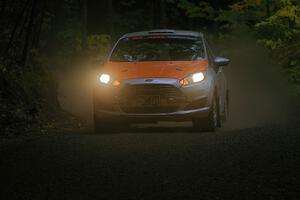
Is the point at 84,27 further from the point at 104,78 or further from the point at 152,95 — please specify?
the point at 152,95

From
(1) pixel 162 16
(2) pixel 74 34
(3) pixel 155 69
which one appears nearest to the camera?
(3) pixel 155 69

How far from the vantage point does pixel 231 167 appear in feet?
34.5

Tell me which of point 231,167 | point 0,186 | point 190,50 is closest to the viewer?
point 0,186

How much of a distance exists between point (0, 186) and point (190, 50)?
300 inches

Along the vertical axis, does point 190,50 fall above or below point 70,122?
above

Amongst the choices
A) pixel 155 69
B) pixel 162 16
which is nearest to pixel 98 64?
pixel 155 69

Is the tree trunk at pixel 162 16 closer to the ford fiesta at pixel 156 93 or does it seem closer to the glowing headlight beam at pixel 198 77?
the ford fiesta at pixel 156 93

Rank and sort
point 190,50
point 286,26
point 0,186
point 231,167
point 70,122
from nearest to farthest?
point 0,186
point 231,167
point 190,50
point 70,122
point 286,26

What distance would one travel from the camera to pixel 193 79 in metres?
15.2

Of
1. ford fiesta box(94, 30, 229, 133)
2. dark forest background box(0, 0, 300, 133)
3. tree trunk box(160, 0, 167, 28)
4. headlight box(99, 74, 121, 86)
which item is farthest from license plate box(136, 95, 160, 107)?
tree trunk box(160, 0, 167, 28)

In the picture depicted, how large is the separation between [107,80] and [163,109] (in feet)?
3.64

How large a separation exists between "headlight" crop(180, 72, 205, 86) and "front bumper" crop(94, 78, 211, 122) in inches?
3.0

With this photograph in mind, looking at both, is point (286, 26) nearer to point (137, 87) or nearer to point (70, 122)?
point (70, 122)

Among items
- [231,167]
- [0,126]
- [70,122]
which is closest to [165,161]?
[231,167]
